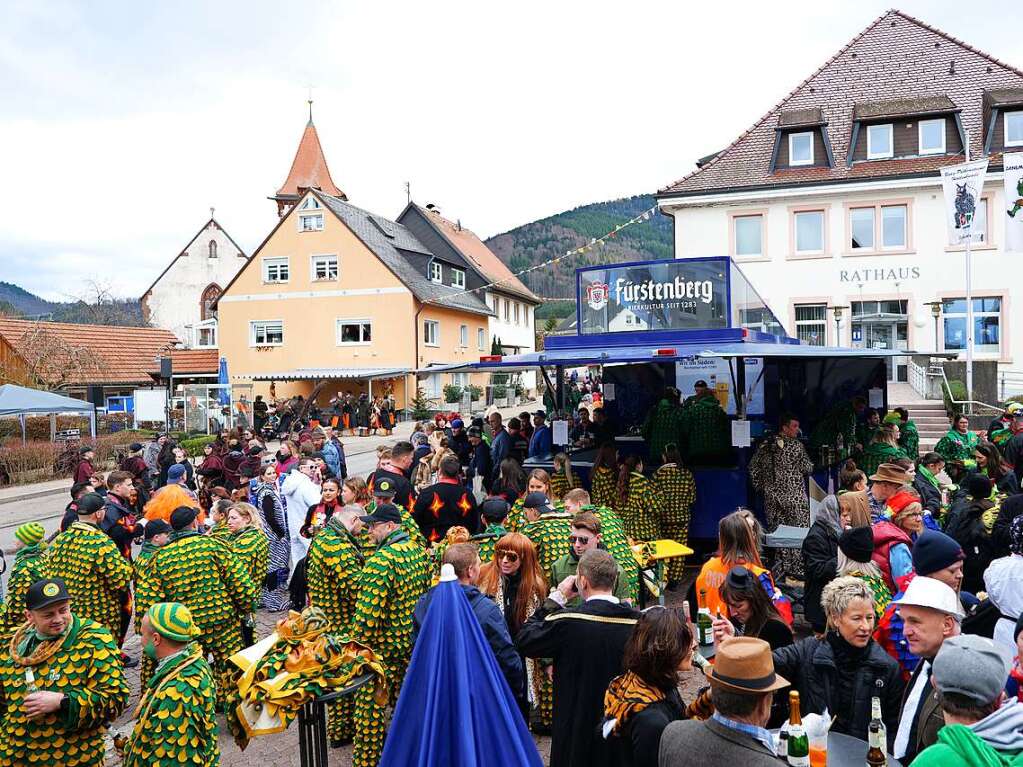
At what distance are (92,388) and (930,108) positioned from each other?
2913 cm

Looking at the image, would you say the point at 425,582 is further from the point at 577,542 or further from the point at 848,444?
the point at 848,444

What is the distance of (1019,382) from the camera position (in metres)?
26.2

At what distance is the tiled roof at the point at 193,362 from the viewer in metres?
40.1

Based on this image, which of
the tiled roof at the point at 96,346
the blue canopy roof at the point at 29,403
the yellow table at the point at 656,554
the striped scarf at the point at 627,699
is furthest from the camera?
the tiled roof at the point at 96,346

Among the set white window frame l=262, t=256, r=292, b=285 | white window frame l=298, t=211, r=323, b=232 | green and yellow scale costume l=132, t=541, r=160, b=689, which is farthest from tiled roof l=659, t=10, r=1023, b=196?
green and yellow scale costume l=132, t=541, r=160, b=689

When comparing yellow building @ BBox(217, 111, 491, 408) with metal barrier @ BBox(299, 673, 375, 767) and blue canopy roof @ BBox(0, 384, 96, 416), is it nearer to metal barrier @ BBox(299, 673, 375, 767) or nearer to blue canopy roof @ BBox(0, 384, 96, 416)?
blue canopy roof @ BBox(0, 384, 96, 416)

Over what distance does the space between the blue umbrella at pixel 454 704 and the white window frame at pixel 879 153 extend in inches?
1148

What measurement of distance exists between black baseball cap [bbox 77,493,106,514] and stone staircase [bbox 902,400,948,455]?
19.4 m

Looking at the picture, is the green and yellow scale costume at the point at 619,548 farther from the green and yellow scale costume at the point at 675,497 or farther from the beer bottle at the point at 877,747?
the green and yellow scale costume at the point at 675,497

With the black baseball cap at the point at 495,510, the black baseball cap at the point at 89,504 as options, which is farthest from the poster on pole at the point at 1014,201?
the black baseball cap at the point at 89,504

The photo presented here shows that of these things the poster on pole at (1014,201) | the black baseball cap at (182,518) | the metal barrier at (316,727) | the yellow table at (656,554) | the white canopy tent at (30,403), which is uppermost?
the poster on pole at (1014,201)

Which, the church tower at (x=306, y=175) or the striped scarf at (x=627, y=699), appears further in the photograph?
the church tower at (x=306, y=175)

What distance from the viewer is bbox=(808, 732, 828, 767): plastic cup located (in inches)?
121

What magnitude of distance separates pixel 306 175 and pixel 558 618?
173ft
